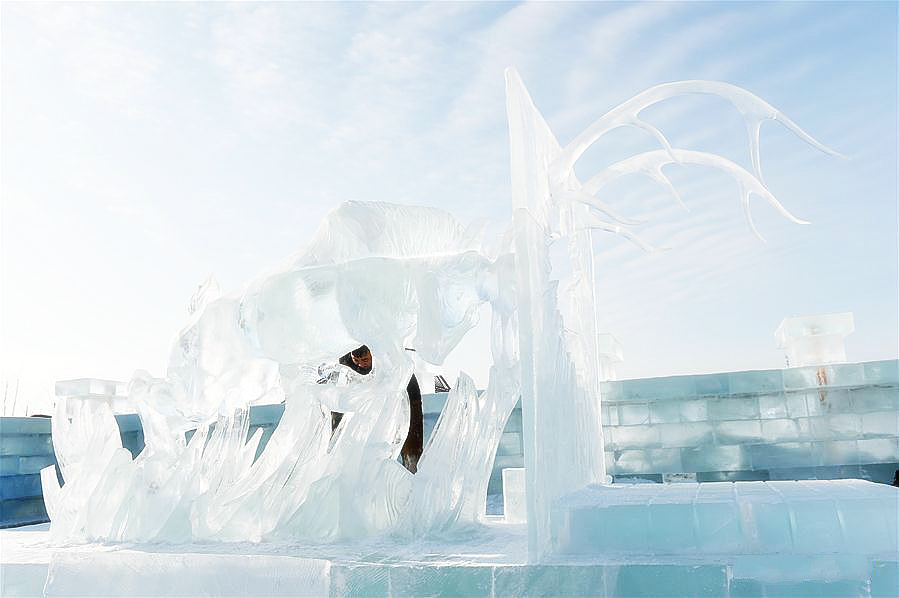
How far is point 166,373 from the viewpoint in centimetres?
390

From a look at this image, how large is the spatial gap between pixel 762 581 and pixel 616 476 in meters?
3.69

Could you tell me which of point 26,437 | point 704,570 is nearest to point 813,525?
point 704,570

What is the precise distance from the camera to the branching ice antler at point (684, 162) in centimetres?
334

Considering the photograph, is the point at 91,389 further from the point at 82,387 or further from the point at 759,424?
the point at 759,424

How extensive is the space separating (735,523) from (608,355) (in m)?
3.86

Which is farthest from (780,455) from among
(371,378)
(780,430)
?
(371,378)

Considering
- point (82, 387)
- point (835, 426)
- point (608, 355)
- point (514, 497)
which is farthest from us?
point (608, 355)

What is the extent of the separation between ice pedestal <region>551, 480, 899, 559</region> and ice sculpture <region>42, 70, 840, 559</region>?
221mm

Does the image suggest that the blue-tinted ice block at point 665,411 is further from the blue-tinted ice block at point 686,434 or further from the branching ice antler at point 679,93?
the branching ice antler at point 679,93

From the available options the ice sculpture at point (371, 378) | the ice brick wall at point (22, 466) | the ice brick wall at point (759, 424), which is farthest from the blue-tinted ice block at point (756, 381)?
the ice brick wall at point (22, 466)

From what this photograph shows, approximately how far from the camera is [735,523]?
2.59 meters

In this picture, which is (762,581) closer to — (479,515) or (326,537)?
(479,515)

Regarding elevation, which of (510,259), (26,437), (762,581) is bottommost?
(762,581)

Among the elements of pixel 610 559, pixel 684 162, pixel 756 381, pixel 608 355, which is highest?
pixel 684 162
